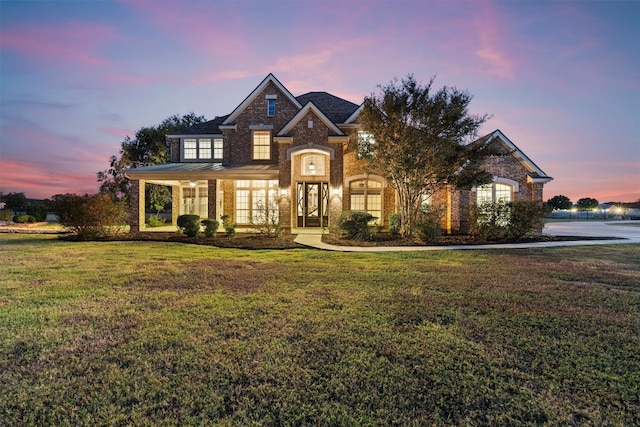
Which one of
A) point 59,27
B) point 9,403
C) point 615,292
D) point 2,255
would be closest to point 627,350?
point 615,292

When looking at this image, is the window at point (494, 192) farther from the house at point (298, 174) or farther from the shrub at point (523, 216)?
the shrub at point (523, 216)

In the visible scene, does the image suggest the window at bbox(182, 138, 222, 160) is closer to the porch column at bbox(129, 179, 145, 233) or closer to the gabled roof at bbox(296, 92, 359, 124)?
the porch column at bbox(129, 179, 145, 233)

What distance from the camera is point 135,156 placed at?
30797 millimetres

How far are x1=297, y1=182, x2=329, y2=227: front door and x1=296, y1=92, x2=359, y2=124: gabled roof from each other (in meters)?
4.58

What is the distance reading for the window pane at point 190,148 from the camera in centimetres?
2212

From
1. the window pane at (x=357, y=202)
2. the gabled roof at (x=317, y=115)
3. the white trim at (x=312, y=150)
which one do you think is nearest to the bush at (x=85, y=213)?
the white trim at (x=312, y=150)

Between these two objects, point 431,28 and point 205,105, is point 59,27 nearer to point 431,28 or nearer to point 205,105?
point 431,28

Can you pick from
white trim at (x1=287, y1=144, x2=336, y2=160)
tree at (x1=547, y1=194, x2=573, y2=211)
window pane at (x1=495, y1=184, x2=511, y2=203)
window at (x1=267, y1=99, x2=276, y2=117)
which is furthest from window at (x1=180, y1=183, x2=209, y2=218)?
tree at (x1=547, y1=194, x2=573, y2=211)

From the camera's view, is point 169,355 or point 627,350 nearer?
point 169,355

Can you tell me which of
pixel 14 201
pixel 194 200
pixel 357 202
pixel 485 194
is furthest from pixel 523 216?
pixel 14 201

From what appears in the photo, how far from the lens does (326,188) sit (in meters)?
18.5

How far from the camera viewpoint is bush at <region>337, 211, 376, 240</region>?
580 inches

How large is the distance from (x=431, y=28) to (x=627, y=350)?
13.7 m

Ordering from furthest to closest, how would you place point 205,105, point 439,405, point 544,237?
point 205,105
point 544,237
point 439,405
